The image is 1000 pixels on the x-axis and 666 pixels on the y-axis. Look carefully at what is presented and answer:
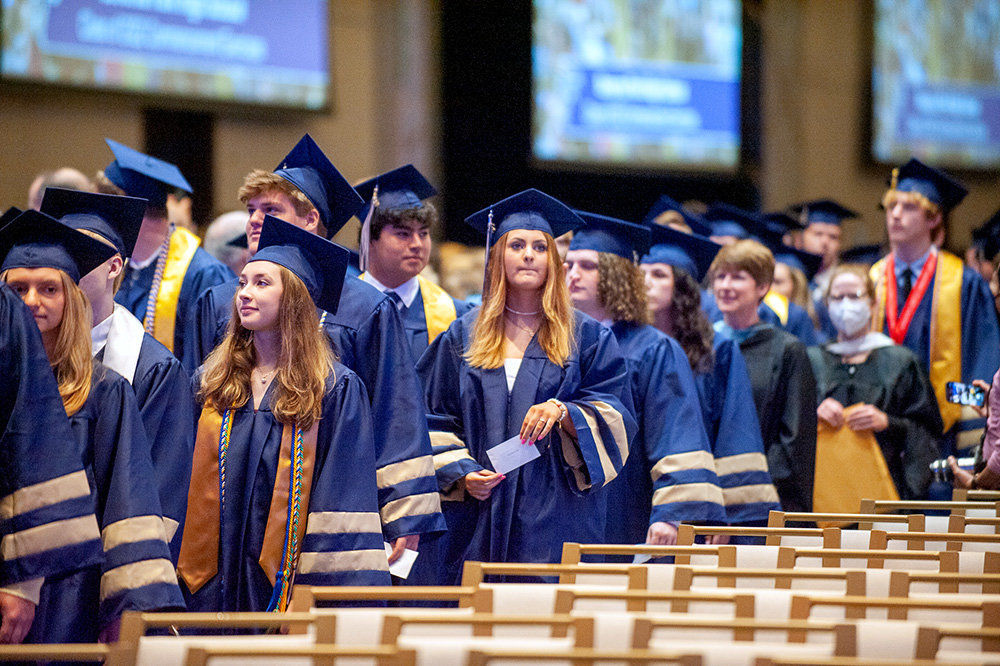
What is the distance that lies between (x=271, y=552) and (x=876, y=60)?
1153 centimetres

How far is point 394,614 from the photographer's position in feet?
8.28

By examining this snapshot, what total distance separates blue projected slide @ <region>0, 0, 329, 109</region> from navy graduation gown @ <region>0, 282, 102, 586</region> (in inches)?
245

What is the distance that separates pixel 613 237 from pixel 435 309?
2.85 feet

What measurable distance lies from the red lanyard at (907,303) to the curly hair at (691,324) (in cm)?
182

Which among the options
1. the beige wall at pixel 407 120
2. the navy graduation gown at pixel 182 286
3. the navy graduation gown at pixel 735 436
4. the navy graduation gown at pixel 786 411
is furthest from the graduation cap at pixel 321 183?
the beige wall at pixel 407 120

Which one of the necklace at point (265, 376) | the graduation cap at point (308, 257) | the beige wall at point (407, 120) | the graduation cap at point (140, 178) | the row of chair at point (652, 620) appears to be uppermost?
the beige wall at point (407, 120)

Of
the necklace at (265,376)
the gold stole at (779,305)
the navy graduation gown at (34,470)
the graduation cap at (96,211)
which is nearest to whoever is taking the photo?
the navy graduation gown at (34,470)

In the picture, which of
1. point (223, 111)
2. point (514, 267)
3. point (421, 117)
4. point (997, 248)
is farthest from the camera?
point (421, 117)

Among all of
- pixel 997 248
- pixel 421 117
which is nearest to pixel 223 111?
pixel 421 117

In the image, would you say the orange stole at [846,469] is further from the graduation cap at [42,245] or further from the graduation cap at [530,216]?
the graduation cap at [42,245]

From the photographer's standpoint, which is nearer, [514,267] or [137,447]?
[137,447]

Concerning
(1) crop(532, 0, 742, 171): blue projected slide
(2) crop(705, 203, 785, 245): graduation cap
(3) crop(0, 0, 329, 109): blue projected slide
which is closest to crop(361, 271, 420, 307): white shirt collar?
(2) crop(705, 203, 785, 245): graduation cap

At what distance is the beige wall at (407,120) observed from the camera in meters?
9.12

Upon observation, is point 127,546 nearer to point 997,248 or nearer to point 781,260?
point 781,260
